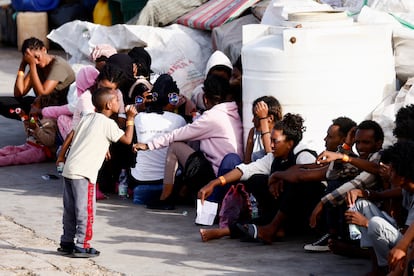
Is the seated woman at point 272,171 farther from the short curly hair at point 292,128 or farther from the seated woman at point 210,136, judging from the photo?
the seated woman at point 210,136

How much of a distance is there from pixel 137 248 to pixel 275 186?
98 cm

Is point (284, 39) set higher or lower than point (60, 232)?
higher

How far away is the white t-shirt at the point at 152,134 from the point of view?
8973 millimetres

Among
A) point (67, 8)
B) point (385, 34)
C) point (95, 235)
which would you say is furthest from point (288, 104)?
point (67, 8)

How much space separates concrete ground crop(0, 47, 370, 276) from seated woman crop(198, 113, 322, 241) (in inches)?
9.9

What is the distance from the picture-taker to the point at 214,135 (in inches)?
342

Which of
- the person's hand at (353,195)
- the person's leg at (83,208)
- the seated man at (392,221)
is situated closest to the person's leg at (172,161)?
the person's leg at (83,208)

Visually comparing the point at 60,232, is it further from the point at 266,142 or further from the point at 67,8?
the point at 67,8

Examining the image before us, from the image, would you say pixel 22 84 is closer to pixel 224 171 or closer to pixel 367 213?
pixel 224 171

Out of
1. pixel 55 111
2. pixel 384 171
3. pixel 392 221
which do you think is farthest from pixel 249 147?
pixel 55 111

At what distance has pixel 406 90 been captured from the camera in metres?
8.40

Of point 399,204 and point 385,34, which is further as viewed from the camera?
point 385,34

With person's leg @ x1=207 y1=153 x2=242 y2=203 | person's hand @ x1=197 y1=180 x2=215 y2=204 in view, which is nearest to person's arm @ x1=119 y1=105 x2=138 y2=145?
person's hand @ x1=197 y1=180 x2=215 y2=204

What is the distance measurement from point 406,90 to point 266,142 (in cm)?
109
